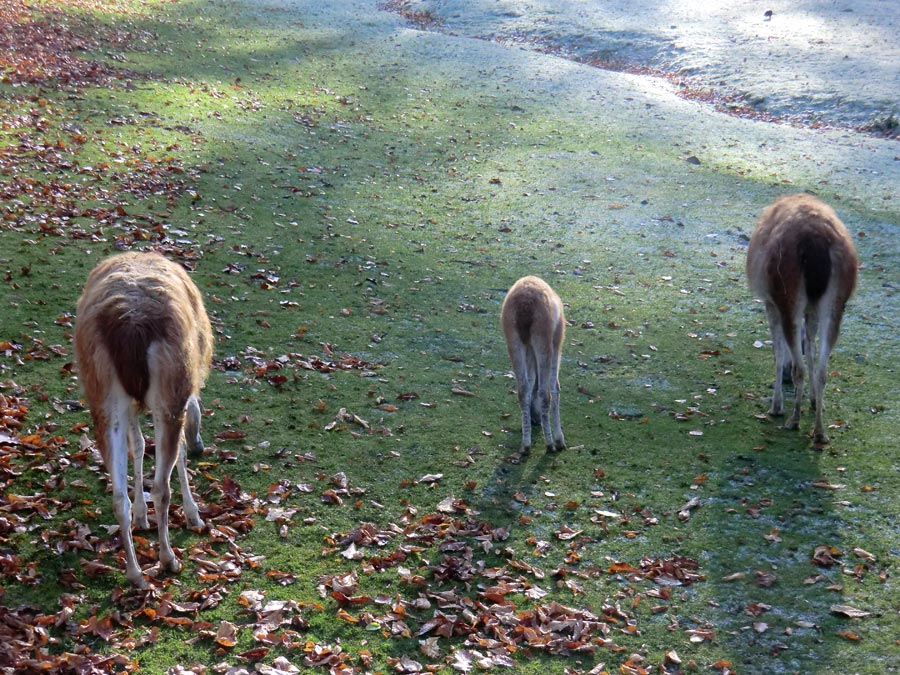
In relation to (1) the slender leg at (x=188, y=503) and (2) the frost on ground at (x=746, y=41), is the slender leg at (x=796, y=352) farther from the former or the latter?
(2) the frost on ground at (x=746, y=41)

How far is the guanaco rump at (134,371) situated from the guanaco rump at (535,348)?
311 centimetres

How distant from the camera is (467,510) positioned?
6.62 meters

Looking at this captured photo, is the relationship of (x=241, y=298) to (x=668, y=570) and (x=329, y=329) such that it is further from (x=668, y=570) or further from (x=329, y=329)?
(x=668, y=570)

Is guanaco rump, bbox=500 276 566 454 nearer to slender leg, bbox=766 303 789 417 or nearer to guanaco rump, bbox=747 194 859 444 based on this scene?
guanaco rump, bbox=747 194 859 444

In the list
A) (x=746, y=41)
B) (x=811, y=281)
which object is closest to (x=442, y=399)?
(x=811, y=281)

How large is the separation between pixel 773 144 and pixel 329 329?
43.6 ft

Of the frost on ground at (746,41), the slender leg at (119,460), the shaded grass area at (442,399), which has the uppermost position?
the frost on ground at (746,41)

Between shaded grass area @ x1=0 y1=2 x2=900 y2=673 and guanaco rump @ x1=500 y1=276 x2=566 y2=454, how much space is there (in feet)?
1.29

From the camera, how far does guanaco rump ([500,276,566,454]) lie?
7434 mm

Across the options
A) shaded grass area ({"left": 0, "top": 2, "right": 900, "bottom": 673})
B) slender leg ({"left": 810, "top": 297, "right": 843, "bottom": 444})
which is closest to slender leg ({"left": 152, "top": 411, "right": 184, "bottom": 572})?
shaded grass area ({"left": 0, "top": 2, "right": 900, "bottom": 673})

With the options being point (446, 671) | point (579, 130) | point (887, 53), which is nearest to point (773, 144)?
point (579, 130)

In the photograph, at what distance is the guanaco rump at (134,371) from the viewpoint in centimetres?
507

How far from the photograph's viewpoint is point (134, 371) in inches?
199

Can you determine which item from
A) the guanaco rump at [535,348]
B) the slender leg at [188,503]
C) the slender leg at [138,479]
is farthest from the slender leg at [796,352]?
the slender leg at [138,479]
